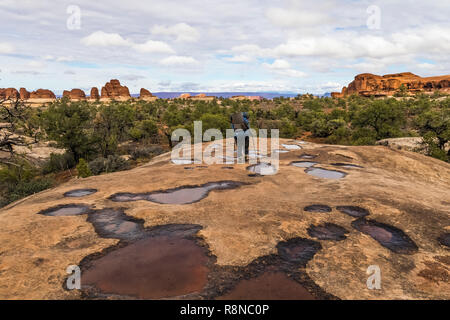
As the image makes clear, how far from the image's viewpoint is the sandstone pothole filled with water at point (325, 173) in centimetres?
938

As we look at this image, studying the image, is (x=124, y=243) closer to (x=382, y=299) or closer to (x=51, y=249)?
(x=51, y=249)

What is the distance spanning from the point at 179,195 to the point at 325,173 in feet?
18.6

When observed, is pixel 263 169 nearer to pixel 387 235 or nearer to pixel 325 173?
pixel 325 173

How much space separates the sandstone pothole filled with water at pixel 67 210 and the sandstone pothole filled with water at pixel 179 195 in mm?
806

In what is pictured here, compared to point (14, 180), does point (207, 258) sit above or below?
above

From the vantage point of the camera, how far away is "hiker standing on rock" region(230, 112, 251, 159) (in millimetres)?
11320

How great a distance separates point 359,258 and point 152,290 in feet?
10.2

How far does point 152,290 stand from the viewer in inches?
131

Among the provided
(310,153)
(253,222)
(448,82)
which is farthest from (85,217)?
(448,82)

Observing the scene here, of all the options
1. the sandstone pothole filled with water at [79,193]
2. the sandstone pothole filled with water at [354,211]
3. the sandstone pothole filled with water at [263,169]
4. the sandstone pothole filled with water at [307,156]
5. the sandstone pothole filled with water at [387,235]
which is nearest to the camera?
the sandstone pothole filled with water at [387,235]

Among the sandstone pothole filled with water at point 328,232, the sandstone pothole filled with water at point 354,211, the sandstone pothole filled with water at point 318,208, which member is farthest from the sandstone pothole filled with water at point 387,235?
the sandstone pothole filled with water at point 318,208

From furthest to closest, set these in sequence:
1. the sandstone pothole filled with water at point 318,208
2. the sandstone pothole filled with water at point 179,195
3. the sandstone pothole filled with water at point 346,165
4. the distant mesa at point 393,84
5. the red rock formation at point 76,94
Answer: the red rock formation at point 76,94 < the distant mesa at point 393,84 < the sandstone pothole filled with water at point 346,165 < the sandstone pothole filled with water at point 179,195 < the sandstone pothole filled with water at point 318,208

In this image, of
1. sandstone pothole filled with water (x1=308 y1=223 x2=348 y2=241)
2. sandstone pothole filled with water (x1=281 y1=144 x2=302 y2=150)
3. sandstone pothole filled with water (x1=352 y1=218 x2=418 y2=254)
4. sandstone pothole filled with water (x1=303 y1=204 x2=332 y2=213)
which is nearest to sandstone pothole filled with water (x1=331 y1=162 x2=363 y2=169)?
sandstone pothole filled with water (x1=281 y1=144 x2=302 y2=150)

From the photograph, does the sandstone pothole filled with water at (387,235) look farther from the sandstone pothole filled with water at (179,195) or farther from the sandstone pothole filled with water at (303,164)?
the sandstone pothole filled with water at (303,164)
